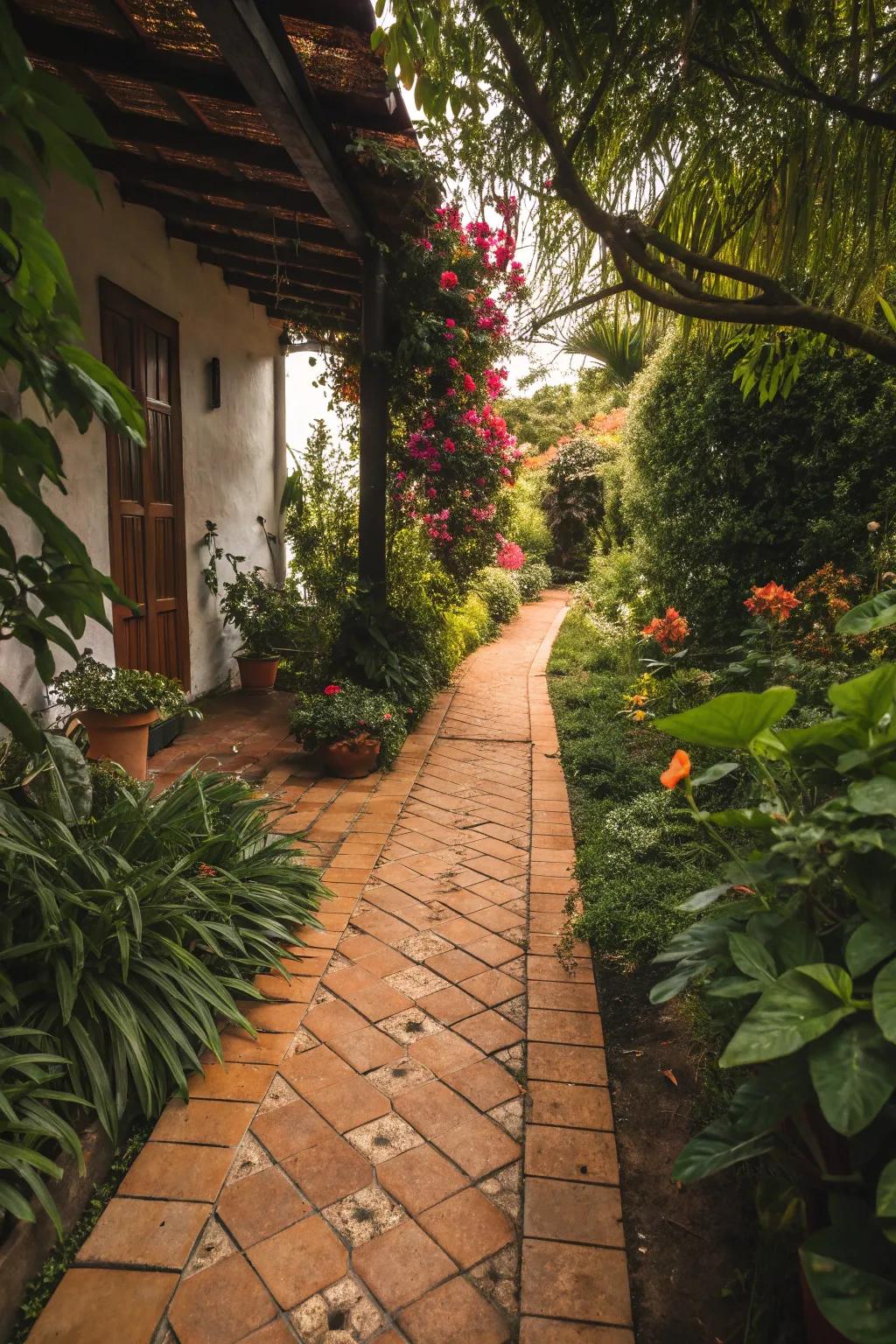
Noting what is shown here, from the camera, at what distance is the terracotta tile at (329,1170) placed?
5.28 feet

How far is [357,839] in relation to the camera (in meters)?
3.38

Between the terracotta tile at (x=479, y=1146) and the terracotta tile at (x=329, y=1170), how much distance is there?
7.6 inches

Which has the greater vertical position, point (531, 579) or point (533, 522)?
point (533, 522)

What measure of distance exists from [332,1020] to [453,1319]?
2.95 feet

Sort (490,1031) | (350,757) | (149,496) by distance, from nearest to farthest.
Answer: (490,1031), (350,757), (149,496)

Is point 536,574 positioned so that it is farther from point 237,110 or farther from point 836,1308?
point 836,1308

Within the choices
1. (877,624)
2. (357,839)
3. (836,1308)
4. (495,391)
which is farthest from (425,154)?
(836,1308)

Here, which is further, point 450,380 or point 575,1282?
point 450,380

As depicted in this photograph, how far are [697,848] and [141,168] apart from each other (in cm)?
425

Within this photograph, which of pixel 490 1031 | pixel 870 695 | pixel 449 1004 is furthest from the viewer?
pixel 449 1004

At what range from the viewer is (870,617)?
1469mm

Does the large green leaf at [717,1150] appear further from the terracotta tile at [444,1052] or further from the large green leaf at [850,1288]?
the terracotta tile at [444,1052]

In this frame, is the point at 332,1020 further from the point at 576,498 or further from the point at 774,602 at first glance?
the point at 576,498

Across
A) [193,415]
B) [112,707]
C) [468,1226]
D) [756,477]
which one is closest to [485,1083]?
[468,1226]
